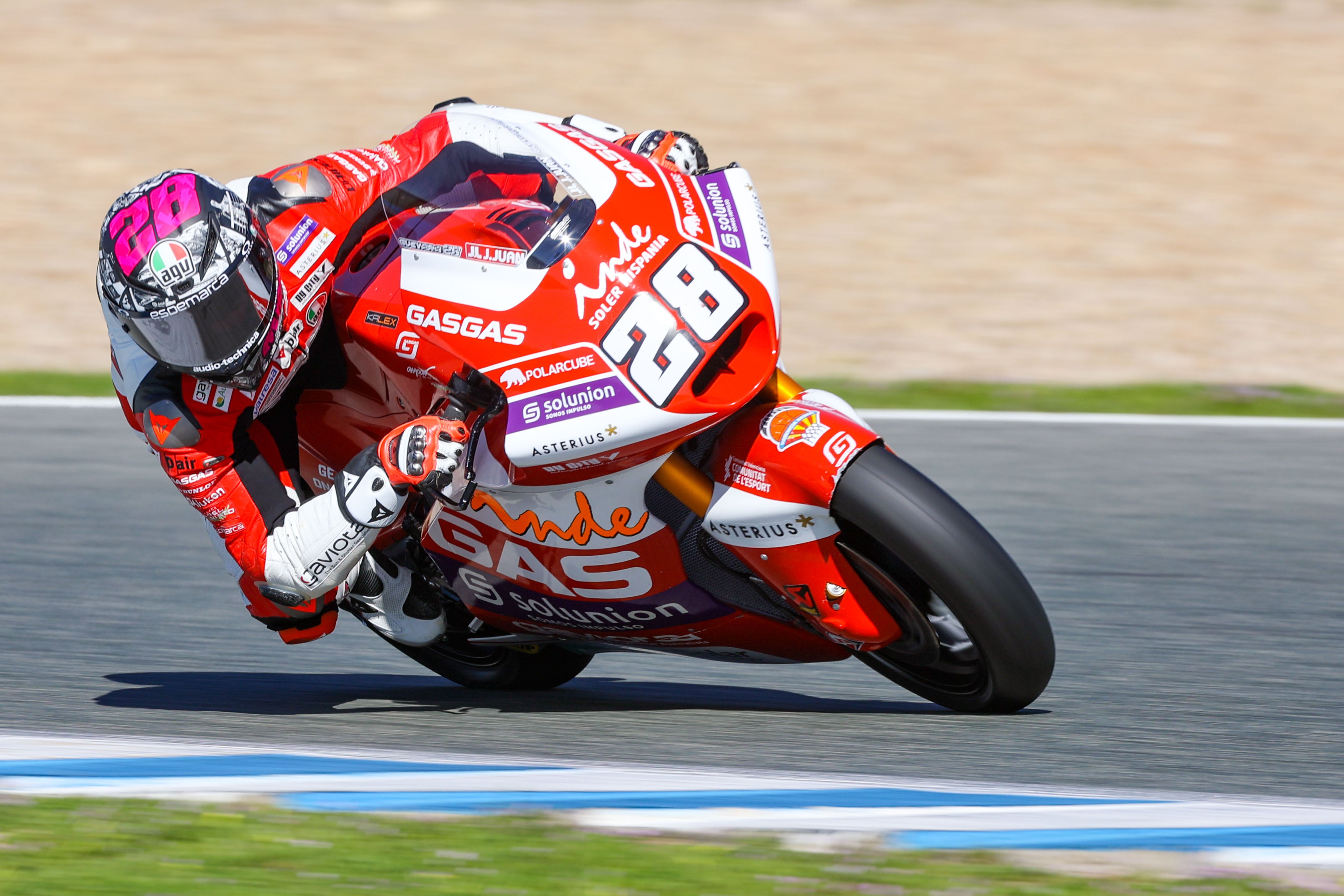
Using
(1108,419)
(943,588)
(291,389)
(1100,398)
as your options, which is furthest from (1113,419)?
(291,389)

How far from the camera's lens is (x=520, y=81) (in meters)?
11.7

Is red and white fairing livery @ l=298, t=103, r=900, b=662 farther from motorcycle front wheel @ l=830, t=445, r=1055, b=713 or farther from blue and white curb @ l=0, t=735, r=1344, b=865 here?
blue and white curb @ l=0, t=735, r=1344, b=865

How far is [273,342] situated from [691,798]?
1.21m

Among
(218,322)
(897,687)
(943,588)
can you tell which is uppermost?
(218,322)

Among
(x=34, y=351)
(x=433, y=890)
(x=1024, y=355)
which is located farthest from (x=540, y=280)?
(x=34, y=351)

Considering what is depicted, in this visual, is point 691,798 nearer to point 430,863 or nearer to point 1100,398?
point 430,863

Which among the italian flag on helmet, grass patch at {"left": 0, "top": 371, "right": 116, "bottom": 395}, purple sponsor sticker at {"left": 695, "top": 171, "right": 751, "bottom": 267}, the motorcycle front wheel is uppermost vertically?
purple sponsor sticker at {"left": 695, "top": 171, "right": 751, "bottom": 267}

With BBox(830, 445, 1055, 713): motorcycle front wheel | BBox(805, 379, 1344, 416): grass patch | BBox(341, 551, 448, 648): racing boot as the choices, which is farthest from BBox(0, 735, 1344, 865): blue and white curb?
BBox(805, 379, 1344, 416): grass patch

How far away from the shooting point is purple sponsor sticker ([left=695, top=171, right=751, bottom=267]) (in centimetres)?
339

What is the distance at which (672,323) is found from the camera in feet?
10.7

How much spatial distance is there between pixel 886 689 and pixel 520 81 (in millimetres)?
8347

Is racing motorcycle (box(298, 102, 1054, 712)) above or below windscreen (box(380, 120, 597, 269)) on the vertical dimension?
below

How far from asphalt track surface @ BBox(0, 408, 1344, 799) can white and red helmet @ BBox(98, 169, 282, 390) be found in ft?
3.11

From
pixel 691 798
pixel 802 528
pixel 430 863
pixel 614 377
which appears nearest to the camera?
pixel 430 863
